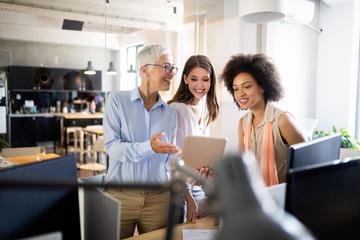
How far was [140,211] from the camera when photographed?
5.64 ft

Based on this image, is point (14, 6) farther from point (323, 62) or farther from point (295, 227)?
point (323, 62)

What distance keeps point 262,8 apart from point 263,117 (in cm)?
107

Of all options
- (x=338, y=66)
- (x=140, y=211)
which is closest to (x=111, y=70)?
(x=140, y=211)

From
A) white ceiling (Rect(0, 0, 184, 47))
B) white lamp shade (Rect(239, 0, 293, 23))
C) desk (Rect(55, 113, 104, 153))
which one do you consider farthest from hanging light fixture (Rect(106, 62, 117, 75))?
white lamp shade (Rect(239, 0, 293, 23))

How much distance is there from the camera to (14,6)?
329 cm

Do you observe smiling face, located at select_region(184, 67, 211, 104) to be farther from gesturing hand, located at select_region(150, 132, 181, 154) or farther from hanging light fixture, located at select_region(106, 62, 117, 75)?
hanging light fixture, located at select_region(106, 62, 117, 75)

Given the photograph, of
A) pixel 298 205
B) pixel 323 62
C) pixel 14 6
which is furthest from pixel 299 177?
pixel 323 62

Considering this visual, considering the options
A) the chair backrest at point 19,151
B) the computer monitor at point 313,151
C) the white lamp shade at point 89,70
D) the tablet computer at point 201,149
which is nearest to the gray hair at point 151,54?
the tablet computer at point 201,149

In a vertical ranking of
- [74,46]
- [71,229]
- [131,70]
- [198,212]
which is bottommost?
[198,212]

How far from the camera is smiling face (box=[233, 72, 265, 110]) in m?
1.89

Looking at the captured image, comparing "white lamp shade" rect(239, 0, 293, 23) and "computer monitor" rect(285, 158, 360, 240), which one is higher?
"white lamp shade" rect(239, 0, 293, 23)

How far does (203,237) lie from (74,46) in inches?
123

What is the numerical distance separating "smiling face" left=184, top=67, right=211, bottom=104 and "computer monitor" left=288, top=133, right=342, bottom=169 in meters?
1.02

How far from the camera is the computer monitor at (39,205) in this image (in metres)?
0.80
